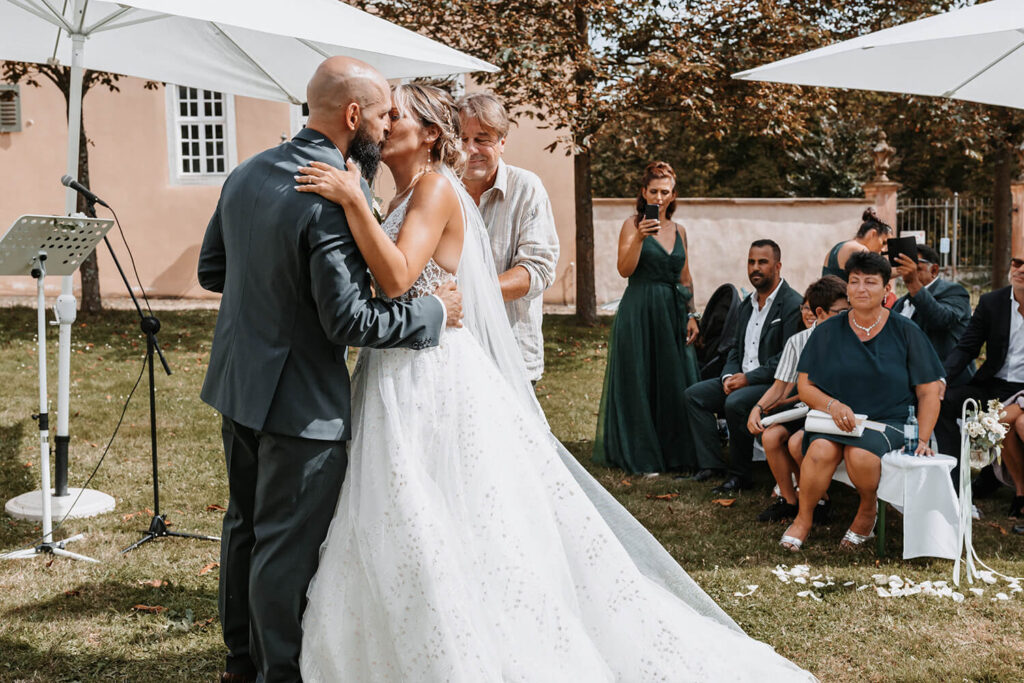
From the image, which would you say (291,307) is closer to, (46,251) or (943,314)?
(46,251)

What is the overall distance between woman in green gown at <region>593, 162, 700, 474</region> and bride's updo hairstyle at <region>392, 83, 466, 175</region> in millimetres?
3920

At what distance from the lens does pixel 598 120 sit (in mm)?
12680

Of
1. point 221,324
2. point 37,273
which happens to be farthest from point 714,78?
point 221,324

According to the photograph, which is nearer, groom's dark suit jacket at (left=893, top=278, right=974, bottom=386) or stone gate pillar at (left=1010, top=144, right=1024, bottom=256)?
groom's dark suit jacket at (left=893, top=278, right=974, bottom=386)

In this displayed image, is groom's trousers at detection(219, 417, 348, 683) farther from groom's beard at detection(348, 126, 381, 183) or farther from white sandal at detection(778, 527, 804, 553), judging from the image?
white sandal at detection(778, 527, 804, 553)

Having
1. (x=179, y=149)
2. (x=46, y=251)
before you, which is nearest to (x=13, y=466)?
(x=46, y=251)

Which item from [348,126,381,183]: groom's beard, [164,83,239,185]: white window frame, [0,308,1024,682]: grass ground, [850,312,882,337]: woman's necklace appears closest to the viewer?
[348,126,381,183]: groom's beard

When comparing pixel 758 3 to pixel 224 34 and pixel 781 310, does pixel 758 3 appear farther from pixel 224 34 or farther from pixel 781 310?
pixel 224 34

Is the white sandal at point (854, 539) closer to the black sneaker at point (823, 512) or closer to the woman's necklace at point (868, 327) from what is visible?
the black sneaker at point (823, 512)

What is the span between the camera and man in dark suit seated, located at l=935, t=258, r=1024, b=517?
646 centimetres

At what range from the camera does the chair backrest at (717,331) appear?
7.69 metres

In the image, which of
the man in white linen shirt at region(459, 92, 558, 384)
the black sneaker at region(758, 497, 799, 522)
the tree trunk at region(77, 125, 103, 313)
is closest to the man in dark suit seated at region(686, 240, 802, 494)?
the black sneaker at region(758, 497, 799, 522)

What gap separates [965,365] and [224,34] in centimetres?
546

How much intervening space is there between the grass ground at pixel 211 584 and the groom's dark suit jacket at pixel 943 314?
1130 millimetres
